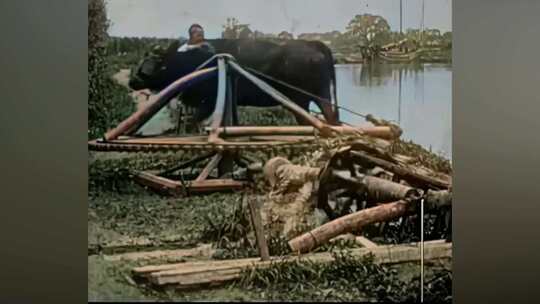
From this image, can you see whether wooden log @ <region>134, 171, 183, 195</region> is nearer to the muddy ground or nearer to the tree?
the muddy ground

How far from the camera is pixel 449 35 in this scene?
11.5ft

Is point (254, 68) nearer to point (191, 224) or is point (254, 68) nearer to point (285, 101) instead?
point (285, 101)

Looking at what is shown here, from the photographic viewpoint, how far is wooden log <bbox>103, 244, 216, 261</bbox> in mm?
3357

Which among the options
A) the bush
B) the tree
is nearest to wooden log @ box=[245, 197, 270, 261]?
the bush

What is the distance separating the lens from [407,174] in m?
3.53

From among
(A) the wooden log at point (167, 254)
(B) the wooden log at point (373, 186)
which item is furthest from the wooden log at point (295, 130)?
(A) the wooden log at point (167, 254)

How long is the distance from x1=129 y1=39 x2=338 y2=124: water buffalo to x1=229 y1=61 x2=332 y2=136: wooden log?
0.02 m

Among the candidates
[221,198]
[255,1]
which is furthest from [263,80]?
[221,198]

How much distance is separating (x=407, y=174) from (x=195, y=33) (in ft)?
4.56

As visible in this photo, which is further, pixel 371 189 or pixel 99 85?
pixel 371 189

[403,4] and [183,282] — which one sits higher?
[403,4]

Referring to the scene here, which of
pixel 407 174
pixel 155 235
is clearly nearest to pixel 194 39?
pixel 155 235
